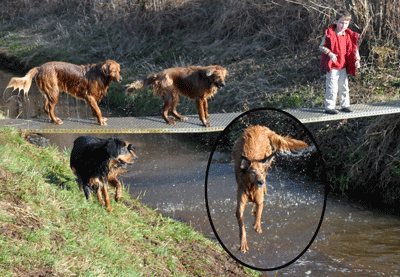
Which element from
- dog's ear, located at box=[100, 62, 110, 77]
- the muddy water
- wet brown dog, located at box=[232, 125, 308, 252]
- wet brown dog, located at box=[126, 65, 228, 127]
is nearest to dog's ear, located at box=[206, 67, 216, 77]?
wet brown dog, located at box=[126, 65, 228, 127]

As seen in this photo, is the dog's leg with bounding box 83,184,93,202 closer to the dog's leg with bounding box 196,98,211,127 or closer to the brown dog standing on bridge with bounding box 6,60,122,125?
the brown dog standing on bridge with bounding box 6,60,122,125

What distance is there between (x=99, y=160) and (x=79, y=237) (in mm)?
959

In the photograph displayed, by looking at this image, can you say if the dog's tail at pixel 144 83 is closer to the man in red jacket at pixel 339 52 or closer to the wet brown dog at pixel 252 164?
the man in red jacket at pixel 339 52

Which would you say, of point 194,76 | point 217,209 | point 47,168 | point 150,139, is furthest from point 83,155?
point 150,139

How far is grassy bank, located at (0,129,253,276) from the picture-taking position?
3414 mm

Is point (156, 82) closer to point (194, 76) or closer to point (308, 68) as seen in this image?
point (194, 76)

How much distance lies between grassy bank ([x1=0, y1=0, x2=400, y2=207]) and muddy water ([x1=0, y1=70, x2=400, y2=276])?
35.9 inches

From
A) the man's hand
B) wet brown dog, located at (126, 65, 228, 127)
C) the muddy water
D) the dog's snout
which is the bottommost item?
the muddy water

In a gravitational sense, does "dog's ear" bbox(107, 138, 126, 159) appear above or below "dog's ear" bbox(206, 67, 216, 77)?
below

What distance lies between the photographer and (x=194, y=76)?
5.91 metres

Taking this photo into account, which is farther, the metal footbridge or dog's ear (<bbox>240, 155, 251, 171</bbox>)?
the metal footbridge

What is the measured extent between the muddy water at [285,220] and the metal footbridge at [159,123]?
0.97 metres

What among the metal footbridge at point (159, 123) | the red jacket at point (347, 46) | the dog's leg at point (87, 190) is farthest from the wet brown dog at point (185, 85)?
the dog's leg at point (87, 190)

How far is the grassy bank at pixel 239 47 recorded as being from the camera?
28.3 feet
